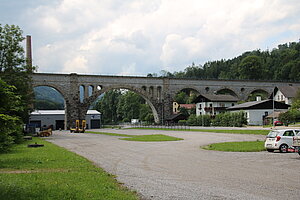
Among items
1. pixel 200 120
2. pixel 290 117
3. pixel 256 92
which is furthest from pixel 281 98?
pixel 290 117

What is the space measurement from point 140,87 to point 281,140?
58.5 m

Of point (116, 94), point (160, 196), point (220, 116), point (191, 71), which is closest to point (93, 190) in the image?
point (160, 196)

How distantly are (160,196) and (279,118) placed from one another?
162ft

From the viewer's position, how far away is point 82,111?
72062 millimetres

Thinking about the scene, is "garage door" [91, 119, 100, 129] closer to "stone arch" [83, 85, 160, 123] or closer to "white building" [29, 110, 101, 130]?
"white building" [29, 110, 101, 130]

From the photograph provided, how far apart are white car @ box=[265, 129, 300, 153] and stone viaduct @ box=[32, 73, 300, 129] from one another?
55.3 m

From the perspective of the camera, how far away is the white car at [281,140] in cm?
1869

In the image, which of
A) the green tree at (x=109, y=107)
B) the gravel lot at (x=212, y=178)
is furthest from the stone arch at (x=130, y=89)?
the gravel lot at (x=212, y=178)

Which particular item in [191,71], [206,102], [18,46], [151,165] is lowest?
[151,165]

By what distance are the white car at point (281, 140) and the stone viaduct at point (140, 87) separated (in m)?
55.3

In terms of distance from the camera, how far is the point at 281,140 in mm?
18734

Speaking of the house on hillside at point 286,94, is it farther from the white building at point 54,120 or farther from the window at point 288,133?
the window at point 288,133

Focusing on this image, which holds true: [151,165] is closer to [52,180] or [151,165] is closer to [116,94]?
[52,180]

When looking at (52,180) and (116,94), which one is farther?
(116,94)
